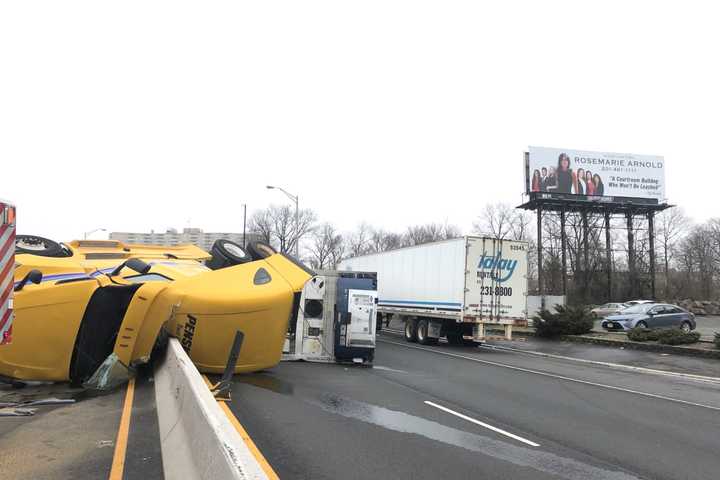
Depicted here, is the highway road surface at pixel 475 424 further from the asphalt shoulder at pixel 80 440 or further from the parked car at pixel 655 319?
the parked car at pixel 655 319

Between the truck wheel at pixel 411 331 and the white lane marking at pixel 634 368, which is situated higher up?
the truck wheel at pixel 411 331

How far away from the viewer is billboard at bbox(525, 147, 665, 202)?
190ft

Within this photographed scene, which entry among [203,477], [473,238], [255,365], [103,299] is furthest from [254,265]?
[473,238]

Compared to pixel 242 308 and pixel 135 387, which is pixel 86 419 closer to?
pixel 135 387

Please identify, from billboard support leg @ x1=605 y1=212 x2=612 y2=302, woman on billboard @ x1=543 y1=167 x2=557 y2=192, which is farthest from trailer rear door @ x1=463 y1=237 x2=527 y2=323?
billboard support leg @ x1=605 y1=212 x2=612 y2=302

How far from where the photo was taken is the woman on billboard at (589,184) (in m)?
58.6

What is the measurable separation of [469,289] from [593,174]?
43.8 meters

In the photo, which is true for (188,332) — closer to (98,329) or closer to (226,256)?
(98,329)

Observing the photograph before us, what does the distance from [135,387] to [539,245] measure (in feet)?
184

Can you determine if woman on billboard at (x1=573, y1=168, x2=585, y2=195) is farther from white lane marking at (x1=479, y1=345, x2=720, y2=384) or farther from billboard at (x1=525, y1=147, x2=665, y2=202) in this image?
white lane marking at (x1=479, y1=345, x2=720, y2=384)

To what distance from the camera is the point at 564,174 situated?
58.2m

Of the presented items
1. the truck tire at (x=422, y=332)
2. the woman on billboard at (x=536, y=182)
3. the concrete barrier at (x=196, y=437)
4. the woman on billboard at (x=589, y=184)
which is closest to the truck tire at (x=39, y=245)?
the concrete barrier at (x=196, y=437)

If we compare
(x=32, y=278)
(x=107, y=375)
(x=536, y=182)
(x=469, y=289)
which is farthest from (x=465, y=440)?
(x=536, y=182)

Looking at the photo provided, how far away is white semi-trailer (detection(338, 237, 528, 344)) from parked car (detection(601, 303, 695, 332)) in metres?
9.65
